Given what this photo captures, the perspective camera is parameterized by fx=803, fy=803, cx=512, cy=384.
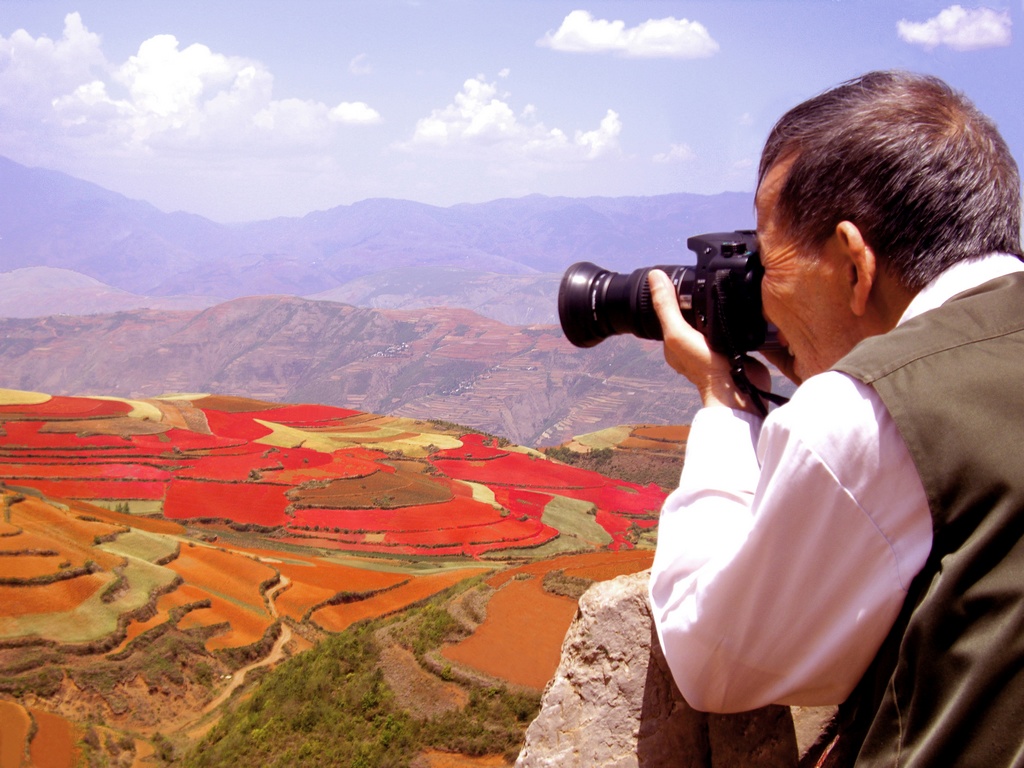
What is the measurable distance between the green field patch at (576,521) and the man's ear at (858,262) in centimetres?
2610

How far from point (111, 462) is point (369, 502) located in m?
10.4

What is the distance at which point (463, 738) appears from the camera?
7578 millimetres

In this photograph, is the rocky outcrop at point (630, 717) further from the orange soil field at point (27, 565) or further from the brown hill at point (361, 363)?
the brown hill at point (361, 363)

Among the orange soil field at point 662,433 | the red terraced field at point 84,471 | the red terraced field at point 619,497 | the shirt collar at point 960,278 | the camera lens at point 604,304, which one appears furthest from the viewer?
the orange soil field at point 662,433

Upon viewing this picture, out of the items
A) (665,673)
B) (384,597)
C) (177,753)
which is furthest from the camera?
(384,597)

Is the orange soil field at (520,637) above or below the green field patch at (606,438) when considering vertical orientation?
above

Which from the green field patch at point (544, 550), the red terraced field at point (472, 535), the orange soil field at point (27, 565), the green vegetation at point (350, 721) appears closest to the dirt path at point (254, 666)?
the green vegetation at point (350, 721)

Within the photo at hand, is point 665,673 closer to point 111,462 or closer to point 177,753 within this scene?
point 177,753

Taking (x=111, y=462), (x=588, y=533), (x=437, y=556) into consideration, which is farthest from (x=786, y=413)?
(x=111, y=462)

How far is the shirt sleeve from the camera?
3.34ft

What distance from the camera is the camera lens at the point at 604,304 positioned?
2.01 meters

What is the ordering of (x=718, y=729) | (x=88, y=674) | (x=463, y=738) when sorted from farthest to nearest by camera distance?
(x=88, y=674)
(x=463, y=738)
(x=718, y=729)

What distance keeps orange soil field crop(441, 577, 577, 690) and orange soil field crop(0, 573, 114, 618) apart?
8738mm

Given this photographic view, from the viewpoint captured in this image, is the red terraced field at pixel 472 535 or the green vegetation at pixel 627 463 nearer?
the red terraced field at pixel 472 535
